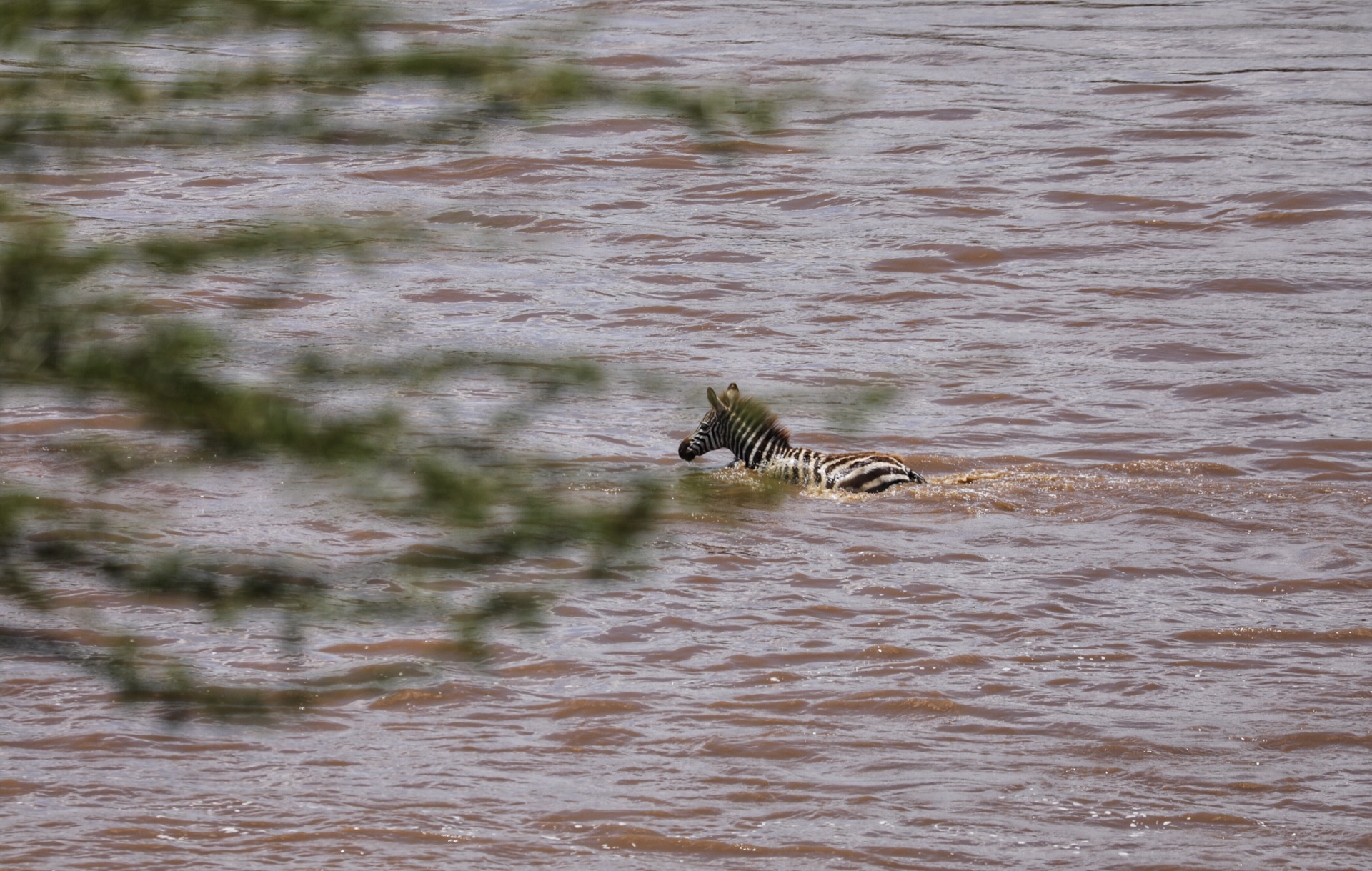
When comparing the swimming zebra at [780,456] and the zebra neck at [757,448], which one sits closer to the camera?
the swimming zebra at [780,456]

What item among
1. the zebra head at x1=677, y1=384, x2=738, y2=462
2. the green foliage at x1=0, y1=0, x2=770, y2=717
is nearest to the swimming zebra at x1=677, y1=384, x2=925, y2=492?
the zebra head at x1=677, y1=384, x2=738, y2=462

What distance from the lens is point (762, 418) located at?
11.5m

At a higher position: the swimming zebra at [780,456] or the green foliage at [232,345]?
the green foliage at [232,345]

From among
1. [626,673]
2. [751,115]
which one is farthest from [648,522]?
[626,673]

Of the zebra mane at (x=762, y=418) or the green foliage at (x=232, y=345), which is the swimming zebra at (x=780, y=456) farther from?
the green foliage at (x=232, y=345)

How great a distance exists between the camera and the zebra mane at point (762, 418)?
37.5ft

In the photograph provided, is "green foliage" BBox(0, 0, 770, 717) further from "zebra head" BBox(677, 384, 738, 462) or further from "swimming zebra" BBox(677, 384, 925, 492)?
"zebra head" BBox(677, 384, 738, 462)

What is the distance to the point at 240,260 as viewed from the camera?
2.39 m

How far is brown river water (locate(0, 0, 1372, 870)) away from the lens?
7.35 m

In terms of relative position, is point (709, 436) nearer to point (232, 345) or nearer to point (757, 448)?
point (757, 448)

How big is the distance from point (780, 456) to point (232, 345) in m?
9.36

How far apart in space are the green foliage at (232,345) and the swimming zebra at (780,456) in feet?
28.8

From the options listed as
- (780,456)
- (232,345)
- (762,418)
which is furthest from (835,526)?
(232,345)

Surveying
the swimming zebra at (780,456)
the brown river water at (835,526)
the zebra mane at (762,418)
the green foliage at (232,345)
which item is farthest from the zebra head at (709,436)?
the green foliage at (232,345)
